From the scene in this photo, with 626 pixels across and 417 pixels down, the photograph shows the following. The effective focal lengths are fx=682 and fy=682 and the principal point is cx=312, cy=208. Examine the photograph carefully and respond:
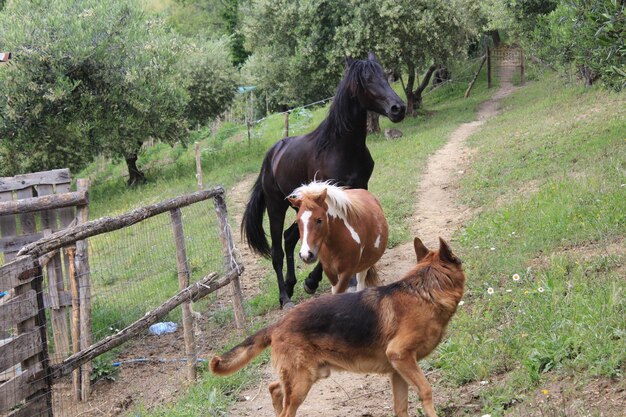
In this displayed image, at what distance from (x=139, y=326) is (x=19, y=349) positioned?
4.90ft

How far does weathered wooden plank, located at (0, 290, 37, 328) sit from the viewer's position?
5.43 m

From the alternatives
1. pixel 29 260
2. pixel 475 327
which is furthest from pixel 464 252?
pixel 29 260

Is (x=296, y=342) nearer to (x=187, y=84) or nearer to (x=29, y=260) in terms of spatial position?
(x=29, y=260)

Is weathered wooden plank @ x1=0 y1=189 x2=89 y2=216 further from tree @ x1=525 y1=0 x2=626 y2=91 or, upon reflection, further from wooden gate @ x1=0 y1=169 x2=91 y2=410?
tree @ x1=525 y1=0 x2=626 y2=91

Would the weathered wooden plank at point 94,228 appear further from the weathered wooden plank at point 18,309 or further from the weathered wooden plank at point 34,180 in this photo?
the weathered wooden plank at point 34,180

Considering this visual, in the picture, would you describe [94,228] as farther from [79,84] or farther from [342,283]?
[79,84]

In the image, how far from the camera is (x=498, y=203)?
11703 mm

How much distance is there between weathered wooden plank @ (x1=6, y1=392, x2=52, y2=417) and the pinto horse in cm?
253

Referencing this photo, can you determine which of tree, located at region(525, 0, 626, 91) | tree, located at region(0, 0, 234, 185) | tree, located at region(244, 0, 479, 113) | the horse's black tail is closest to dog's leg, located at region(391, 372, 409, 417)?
tree, located at region(525, 0, 626, 91)

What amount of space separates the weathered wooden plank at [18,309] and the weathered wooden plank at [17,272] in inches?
5.1

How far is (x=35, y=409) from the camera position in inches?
222

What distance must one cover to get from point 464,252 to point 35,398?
5.44m

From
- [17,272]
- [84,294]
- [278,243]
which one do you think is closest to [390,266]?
[278,243]

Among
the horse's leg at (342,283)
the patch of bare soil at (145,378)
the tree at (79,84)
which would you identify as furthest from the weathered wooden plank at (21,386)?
the tree at (79,84)
